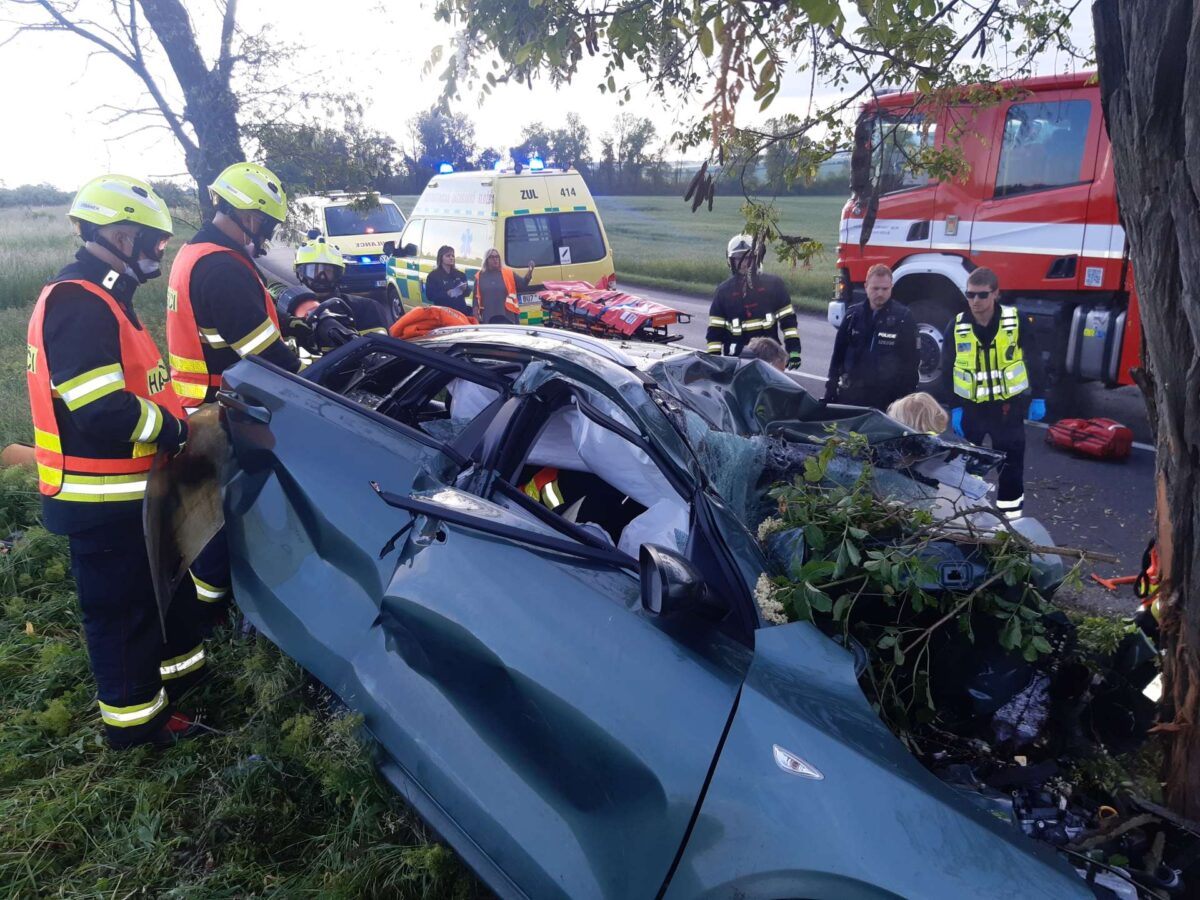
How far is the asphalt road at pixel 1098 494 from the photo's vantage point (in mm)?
4453

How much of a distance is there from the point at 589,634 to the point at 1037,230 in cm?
677

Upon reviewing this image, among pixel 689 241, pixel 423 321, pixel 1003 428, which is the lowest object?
pixel 1003 428

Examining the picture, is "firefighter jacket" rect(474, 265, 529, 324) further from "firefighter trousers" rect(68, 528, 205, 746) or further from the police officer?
"firefighter trousers" rect(68, 528, 205, 746)

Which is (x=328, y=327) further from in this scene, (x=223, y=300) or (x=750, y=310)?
(x=750, y=310)

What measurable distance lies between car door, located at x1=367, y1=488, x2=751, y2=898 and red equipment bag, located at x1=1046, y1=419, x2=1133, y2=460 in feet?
18.1

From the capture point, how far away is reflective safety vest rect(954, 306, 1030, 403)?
4.99 metres

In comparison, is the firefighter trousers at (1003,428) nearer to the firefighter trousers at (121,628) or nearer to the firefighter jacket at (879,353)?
the firefighter jacket at (879,353)

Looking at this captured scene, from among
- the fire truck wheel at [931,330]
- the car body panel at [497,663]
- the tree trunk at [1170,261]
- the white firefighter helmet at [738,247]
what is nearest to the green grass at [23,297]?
the car body panel at [497,663]

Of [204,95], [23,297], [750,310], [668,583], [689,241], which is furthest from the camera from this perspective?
[689,241]

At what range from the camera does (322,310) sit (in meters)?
4.43

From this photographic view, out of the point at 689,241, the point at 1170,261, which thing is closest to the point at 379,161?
the point at 1170,261

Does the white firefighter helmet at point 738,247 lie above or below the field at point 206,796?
above

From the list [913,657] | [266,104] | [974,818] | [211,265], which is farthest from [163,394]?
[266,104]

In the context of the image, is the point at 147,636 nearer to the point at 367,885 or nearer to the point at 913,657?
the point at 367,885
